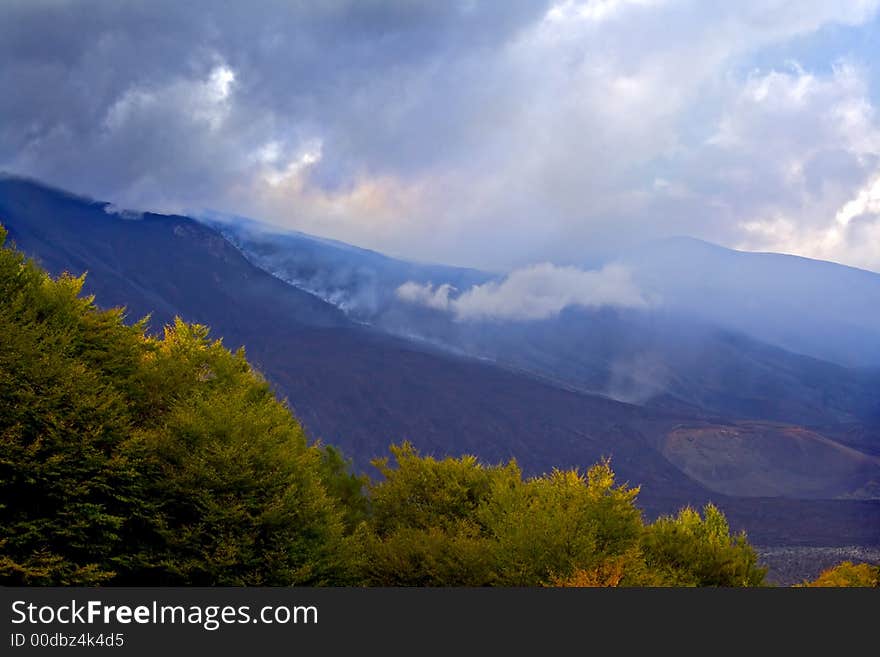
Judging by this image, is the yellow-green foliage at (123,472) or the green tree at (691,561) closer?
the yellow-green foliage at (123,472)

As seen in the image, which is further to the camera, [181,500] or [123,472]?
[181,500]

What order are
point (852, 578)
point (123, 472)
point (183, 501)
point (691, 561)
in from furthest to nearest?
point (852, 578) → point (691, 561) → point (183, 501) → point (123, 472)

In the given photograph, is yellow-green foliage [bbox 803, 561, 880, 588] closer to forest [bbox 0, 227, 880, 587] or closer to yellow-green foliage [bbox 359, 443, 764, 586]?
yellow-green foliage [bbox 359, 443, 764, 586]

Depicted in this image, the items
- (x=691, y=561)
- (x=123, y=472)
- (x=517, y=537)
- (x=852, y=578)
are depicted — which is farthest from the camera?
(x=852, y=578)

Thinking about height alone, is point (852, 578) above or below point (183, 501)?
below

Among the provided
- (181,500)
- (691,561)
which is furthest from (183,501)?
(691,561)

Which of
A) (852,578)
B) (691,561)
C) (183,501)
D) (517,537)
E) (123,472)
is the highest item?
(123,472)

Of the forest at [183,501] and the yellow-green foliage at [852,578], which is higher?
the forest at [183,501]

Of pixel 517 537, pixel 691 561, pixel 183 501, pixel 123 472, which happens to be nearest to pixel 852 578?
pixel 691 561

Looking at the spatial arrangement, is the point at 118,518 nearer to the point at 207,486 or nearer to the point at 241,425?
the point at 207,486

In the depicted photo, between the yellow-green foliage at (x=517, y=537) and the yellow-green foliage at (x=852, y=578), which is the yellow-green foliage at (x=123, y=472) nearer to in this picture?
the yellow-green foliage at (x=517, y=537)

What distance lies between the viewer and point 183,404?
34281 mm

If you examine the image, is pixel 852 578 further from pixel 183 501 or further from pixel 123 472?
pixel 123 472

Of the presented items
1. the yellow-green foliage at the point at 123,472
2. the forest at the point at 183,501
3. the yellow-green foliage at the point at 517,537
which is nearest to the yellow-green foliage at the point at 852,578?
the yellow-green foliage at the point at 517,537
